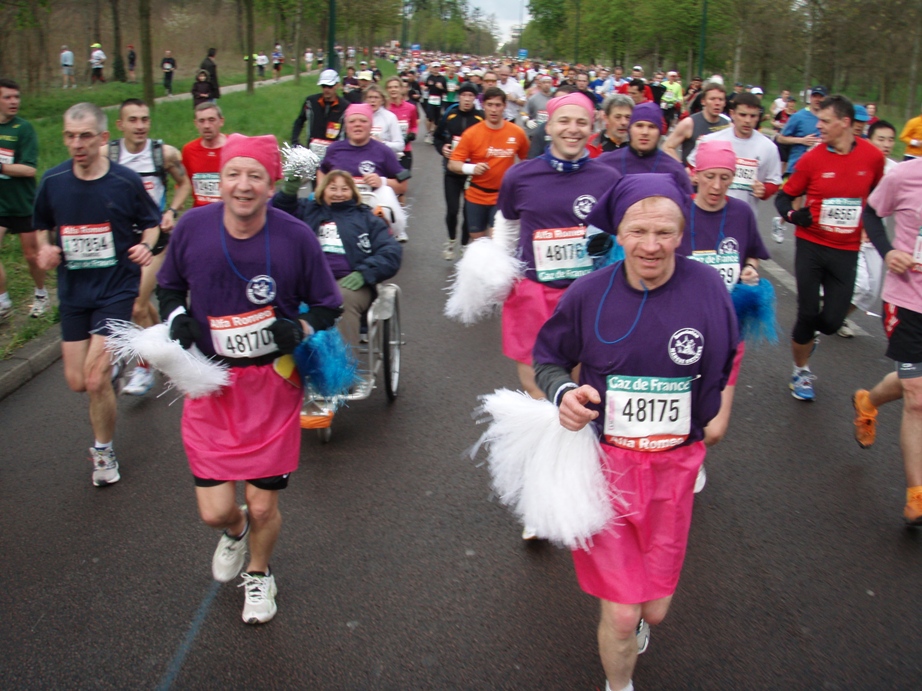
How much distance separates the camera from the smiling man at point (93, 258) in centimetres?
533

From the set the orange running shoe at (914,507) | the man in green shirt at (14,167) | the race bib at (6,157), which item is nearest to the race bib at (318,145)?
the man in green shirt at (14,167)

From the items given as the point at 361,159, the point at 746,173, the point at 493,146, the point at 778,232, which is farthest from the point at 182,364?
the point at 778,232

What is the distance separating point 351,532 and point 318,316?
4.71 ft

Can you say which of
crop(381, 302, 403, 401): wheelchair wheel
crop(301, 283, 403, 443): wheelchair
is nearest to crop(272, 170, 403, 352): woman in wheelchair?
crop(301, 283, 403, 443): wheelchair

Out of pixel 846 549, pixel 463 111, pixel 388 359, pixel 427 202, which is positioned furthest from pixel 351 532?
pixel 427 202

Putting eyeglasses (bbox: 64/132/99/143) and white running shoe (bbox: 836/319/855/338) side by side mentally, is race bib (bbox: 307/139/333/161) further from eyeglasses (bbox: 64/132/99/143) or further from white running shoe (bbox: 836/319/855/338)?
white running shoe (bbox: 836/319/855/338)

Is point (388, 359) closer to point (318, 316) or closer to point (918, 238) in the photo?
point (318, 316)

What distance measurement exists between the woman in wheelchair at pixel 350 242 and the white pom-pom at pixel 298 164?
0.70 feet

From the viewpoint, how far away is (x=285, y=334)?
12.0 ft

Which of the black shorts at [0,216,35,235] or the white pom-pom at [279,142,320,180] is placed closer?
the white pom-pom at [279,142,320,180]

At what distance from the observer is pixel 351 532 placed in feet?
15.7

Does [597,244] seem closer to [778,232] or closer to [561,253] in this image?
[561,253]

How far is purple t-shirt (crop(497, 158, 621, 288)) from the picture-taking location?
197 inches

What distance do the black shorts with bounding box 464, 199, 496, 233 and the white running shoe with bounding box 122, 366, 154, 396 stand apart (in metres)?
4.28
